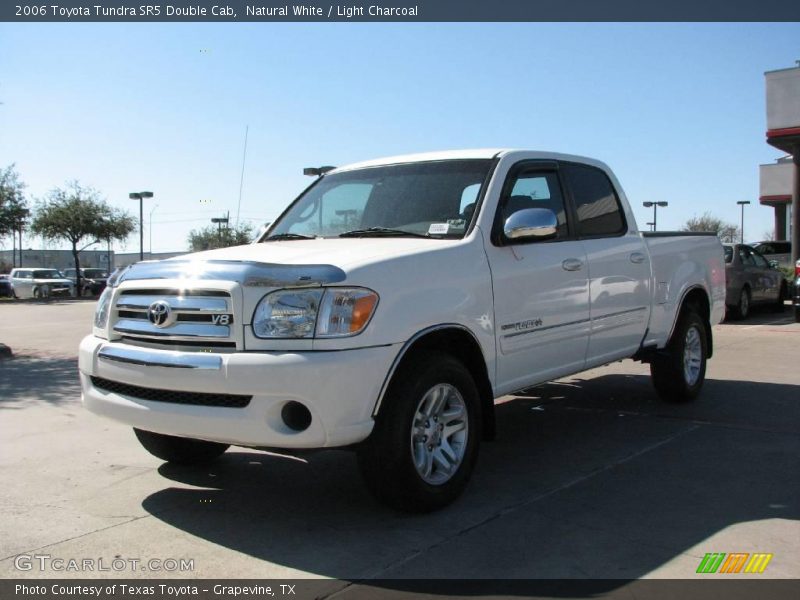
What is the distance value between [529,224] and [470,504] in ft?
5.42

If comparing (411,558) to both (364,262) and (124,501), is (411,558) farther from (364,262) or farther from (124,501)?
(124,501)

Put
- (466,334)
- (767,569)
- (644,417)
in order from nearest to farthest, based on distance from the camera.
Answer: (767,569)
(466,334)
(644,417)

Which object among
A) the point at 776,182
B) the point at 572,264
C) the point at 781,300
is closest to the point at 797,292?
the point at 781,300

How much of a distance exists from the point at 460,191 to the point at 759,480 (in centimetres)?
251

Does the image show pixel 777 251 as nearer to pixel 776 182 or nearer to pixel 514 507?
pixel 776 182

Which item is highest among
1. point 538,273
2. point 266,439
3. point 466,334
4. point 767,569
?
point 538,273

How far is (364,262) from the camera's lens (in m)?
3.96

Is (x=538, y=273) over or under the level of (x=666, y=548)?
over

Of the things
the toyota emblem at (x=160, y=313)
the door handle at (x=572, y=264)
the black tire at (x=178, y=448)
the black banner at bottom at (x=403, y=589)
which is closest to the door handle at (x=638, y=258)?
the door handle at (x=572, y=264)

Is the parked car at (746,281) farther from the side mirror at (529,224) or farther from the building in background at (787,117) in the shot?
the side mirror at (529,224)

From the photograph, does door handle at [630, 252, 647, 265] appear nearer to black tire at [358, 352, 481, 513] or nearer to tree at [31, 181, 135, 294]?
black tire at [358, 352, 481, 513]

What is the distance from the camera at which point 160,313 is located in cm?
407

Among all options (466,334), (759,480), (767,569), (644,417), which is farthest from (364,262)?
(644,417)

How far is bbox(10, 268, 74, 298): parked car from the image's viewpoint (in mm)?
37594
